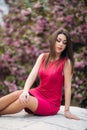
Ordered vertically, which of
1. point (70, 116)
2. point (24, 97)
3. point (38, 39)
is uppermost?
point (38, 39)

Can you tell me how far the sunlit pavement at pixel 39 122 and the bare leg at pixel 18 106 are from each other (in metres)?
0.07

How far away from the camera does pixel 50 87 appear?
5207mm

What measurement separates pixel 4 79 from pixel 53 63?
289 centimetres

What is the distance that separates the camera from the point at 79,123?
197 inches

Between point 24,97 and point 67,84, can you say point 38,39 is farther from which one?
point 24,97

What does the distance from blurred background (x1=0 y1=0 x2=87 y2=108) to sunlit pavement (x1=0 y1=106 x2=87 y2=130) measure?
2.47 meters

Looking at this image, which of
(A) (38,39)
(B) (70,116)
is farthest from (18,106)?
(A) (38,39)

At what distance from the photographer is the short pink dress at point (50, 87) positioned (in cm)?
517

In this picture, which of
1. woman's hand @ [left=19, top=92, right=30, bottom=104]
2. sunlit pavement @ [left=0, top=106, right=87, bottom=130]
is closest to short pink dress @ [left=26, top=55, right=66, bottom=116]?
sunlit pavement @ [left=0, top=106, right=87, bottom=130]

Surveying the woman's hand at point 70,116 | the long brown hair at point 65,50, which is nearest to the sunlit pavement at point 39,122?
the woman's hand at point 70,116

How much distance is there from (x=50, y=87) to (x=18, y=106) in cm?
42

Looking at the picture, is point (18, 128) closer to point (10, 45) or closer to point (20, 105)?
point (20, 105)

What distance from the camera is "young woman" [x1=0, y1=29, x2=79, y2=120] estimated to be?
5121 mm

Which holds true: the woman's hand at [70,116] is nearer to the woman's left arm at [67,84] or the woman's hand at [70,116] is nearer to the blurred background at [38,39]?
the woman's left arm at [67,84]
